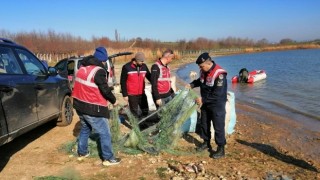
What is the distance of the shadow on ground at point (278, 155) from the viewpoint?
21.0ft

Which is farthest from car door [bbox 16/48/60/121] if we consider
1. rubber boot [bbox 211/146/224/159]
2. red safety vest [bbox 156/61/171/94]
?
rubber boot [bbox 211/146/224/159]

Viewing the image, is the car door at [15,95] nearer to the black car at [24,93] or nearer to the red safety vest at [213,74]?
the black car at [24,93]

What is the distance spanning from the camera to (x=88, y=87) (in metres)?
5.41

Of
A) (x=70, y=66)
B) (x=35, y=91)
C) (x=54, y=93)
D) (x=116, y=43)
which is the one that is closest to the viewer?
(x=35, y=91)

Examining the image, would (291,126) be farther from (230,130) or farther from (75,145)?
(75,145)

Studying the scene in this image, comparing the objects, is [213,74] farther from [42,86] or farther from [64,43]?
[64,43]

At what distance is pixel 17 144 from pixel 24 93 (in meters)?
1.64

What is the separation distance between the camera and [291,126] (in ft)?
35.6

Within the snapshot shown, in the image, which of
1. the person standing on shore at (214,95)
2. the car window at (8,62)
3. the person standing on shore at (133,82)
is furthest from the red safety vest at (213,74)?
the car window at (8,62)

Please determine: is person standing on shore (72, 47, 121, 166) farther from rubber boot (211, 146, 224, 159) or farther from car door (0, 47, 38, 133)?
rubber boot (211, 146, 224, 159)

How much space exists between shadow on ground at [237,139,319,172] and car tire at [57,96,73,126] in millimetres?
4102

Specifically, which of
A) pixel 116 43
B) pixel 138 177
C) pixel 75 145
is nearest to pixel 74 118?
pixel 75 145

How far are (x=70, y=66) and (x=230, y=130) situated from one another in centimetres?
888

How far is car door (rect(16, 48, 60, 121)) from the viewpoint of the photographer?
22.0 feet
